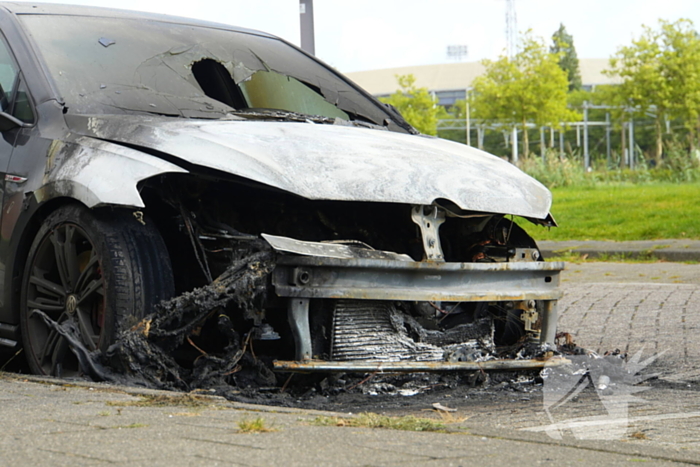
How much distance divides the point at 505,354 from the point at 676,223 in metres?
10.3

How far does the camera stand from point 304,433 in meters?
2.76

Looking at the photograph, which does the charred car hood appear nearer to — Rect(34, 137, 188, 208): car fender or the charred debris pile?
Rect(34, 137, 188, 208): car fender

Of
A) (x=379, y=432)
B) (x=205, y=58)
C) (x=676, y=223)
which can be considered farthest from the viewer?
(x=676, y=223)

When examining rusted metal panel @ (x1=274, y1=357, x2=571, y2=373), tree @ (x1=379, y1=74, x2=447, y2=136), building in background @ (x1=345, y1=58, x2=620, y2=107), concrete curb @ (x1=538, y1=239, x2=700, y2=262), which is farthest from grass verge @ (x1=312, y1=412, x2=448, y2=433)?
building in background @ (x1=345, y1=58, x2=620, y2=107)

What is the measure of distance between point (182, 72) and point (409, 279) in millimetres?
1894

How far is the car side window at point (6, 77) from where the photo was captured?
4664 millimetres

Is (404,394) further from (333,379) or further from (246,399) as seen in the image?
(246,399)

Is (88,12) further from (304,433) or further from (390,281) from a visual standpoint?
(304,433)

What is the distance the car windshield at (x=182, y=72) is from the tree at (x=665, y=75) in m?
34.3

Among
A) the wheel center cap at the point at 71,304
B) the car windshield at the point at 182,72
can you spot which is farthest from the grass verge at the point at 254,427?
the car windshield at the point at 182,72

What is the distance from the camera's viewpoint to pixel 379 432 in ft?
9.30

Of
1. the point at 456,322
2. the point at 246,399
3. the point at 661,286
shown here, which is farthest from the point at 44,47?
the point at 661,286

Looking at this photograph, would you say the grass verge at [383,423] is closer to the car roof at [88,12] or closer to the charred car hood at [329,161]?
the charred car hood at [329,161]

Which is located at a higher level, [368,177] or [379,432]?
[368,177]
